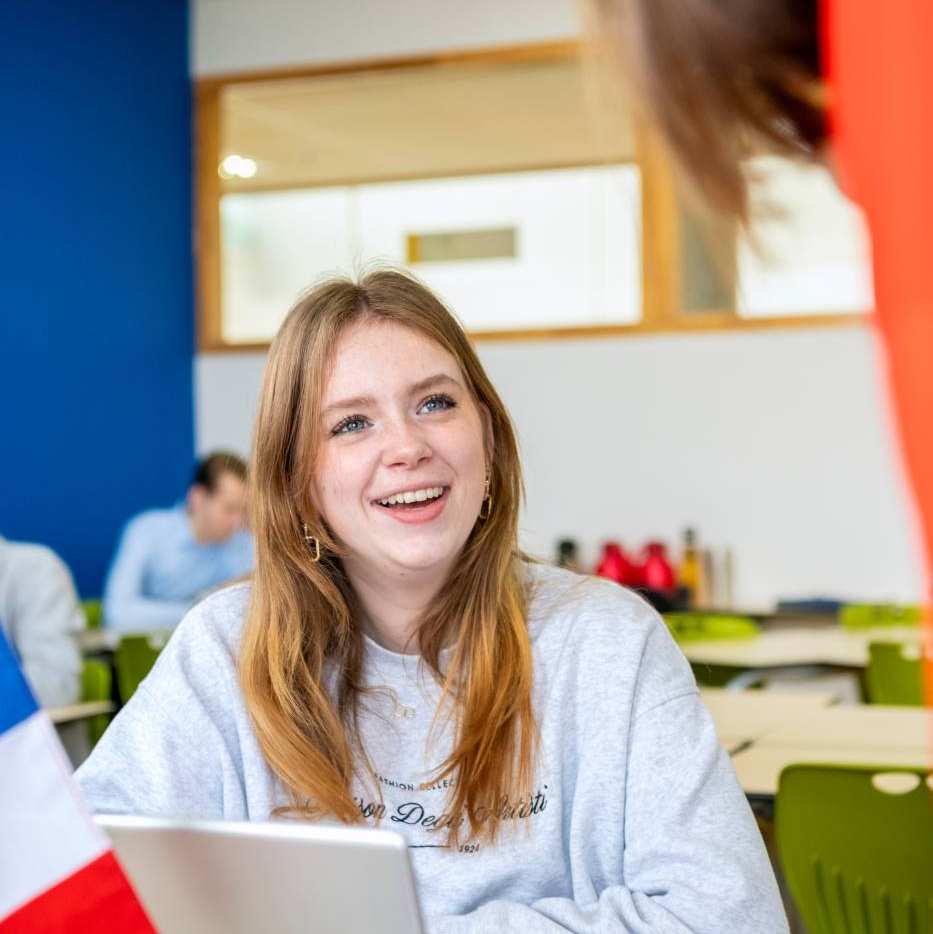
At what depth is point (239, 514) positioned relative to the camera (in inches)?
243

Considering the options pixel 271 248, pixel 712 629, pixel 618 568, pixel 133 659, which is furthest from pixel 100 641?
pixel 271 248

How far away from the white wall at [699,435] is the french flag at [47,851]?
545cm

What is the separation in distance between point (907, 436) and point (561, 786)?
130 centimetres

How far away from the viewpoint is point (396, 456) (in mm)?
1848

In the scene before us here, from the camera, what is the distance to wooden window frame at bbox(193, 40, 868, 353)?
260 inches

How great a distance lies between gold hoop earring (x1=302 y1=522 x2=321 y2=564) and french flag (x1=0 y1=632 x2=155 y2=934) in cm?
75

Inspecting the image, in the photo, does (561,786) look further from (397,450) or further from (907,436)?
(907,436)

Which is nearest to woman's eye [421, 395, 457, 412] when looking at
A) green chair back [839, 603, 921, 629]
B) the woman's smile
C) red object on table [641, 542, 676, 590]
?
the woman's smile

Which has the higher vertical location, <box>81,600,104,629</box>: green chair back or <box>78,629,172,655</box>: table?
<box>78,629,172,655</box>: table

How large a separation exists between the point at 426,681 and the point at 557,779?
0.22m

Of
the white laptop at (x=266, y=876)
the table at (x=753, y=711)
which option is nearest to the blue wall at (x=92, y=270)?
the table at (x=753, y=711)

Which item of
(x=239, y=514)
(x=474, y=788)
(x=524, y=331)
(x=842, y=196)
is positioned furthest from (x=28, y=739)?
(x=524, y=331)

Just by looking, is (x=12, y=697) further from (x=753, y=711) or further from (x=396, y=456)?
(x=753, y=711)

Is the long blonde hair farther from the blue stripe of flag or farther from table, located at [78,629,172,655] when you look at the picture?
table, located at [78,629,172,655]
